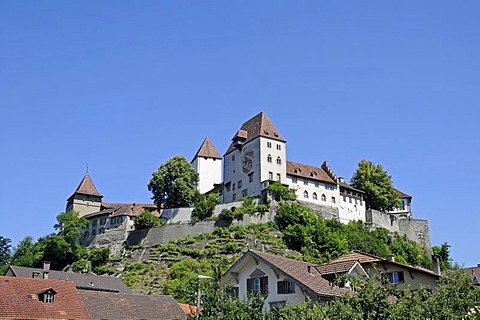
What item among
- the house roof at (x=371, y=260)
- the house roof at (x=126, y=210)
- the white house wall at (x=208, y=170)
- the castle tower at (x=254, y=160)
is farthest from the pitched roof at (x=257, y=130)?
the house roof at (x=371, y=260)

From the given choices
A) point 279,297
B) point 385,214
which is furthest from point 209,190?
point 279,297

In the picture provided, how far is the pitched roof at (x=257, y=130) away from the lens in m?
102

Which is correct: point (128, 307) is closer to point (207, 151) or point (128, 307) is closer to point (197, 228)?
point (197, 228)

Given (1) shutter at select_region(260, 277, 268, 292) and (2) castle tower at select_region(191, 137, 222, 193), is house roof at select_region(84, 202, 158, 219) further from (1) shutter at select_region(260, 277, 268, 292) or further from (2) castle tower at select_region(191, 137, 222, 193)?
(1) shutter at select_region(260, 277, 268, 292)

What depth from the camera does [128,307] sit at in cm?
4762

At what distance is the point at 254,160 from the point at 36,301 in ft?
195

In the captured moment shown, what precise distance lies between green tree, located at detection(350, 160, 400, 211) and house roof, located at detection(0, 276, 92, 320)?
72719mm

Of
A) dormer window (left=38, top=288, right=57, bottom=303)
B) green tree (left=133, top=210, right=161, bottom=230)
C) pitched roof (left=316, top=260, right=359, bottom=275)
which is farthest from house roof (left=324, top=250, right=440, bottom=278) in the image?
green tree (left=133, top=210, right=161, bottom=230)

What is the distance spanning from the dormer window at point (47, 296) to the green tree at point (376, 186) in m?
74.4

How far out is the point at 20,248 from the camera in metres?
107

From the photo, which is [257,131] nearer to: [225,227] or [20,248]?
[225,227]

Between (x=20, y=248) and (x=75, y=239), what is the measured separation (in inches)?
645

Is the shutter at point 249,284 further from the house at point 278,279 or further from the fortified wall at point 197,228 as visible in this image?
the fortified wall at point 197,228

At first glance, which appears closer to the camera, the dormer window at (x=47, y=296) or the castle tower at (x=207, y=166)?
the dormer window at (x=47, y=296)
